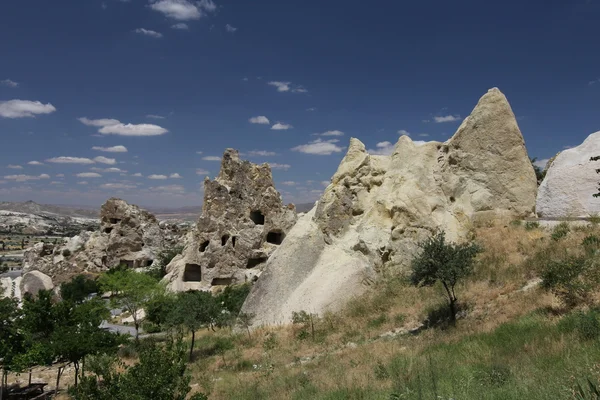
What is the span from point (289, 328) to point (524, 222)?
11864mm

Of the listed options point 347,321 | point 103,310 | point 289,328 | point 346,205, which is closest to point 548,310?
point 347,321

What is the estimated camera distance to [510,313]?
36.8 feet

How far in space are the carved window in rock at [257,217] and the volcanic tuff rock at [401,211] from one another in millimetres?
20629

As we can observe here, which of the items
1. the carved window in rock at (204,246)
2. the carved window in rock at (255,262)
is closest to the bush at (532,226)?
the carved window in rock at (255,262)

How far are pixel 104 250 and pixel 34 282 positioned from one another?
860 cm

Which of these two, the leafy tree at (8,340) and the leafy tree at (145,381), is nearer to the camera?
the leafy tree at (145,381)

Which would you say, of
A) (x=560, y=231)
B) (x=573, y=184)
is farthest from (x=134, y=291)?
(x=573, y=184)

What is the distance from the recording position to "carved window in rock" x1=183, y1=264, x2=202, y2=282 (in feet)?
133

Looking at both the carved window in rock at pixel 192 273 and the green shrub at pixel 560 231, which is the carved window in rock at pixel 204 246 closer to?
the carved window in rock at pixel 192 273

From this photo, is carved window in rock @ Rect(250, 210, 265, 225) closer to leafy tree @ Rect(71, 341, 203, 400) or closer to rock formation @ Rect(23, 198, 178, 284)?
rock formation @ Rect(23, 198, 178, 284)

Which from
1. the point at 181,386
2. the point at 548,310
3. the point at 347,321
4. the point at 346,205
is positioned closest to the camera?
the point at 181,386

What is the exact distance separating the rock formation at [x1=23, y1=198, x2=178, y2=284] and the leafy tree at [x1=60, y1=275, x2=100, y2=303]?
458 cm

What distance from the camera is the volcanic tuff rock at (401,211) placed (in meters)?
19.3

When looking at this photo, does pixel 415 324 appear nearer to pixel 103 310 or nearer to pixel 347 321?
pixel 347 321
